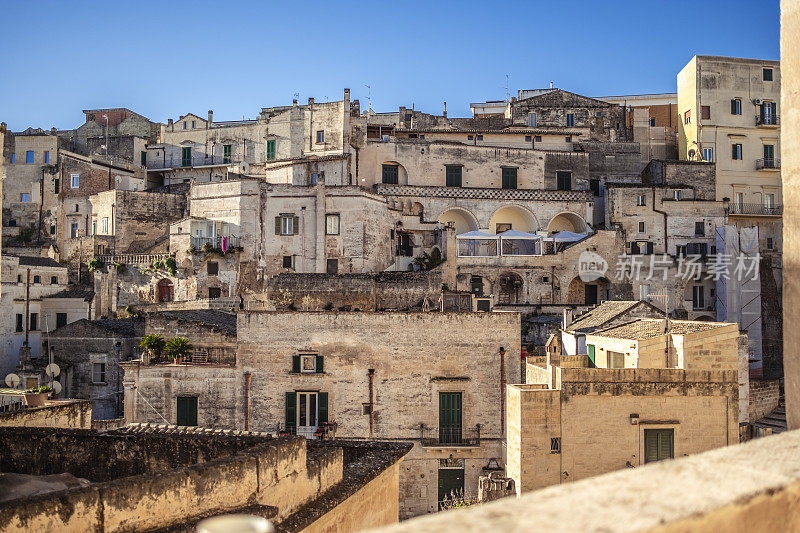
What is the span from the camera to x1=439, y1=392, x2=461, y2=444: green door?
20.8 meters

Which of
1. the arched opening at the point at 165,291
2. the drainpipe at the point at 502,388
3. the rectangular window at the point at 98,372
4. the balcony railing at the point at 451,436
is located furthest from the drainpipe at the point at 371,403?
the arched opening at the point at 165,291

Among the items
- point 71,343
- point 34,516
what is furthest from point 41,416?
point 71,343

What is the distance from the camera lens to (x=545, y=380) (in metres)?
17.0

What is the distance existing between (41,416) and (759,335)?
40.7 meters

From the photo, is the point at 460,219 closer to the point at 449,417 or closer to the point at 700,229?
the point at 700,229

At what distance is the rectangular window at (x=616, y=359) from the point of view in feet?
59.4

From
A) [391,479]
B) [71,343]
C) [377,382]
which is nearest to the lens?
[391,479]

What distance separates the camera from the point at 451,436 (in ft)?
68.3

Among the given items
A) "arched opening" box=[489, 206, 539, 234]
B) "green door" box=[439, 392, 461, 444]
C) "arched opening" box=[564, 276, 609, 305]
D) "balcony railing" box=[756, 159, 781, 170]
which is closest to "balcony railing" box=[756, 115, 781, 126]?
"balcony railing" box=[756, 159, 781, 170]

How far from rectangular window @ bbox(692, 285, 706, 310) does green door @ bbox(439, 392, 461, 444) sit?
26.6 m

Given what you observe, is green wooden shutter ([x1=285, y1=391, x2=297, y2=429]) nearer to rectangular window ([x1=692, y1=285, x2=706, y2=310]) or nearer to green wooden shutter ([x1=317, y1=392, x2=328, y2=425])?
green wooden shutter ([x1=317, y1=392, x2=328, y2=425])

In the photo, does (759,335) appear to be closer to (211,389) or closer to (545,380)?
(545,380)

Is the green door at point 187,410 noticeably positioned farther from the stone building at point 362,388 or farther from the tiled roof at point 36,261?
the tiled roof at point 36,261

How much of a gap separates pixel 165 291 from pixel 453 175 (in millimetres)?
18882
